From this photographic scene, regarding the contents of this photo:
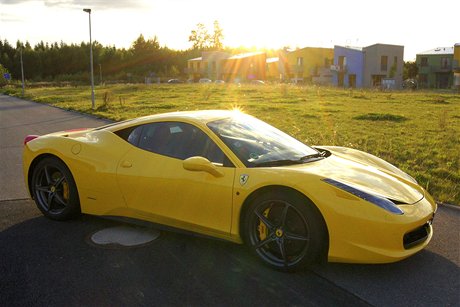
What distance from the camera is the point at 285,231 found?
12.2 feet

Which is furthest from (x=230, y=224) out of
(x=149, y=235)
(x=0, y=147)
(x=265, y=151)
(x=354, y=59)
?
(x=354, y=59)

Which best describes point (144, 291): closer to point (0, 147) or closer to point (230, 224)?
point (230, 224)

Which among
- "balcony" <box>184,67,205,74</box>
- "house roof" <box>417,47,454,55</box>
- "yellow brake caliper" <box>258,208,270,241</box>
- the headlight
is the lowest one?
"yellow brake caliper" <box>258,208,270,241</box>

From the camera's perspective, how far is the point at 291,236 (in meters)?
3.70

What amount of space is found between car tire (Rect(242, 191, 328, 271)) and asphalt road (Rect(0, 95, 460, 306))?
0.15 meters

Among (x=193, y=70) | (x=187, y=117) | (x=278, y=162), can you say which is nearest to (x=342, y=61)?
(x=193, y=70)

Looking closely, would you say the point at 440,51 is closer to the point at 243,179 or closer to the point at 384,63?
the point at 384,63

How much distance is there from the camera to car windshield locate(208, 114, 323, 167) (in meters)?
4.12

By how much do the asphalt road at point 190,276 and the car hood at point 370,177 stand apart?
0.61 m

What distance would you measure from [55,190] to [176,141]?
165 centimetres

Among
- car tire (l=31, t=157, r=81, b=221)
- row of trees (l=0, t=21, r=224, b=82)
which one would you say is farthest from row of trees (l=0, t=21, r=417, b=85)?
car tire (l=31, t=157, r=81, b=221)

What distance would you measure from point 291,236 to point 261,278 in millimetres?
421

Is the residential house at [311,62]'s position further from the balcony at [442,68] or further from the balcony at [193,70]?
the balcony at [193,70]

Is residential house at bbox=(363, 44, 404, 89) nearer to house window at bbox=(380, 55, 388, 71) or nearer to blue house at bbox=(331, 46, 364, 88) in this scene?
house window at bbox=(380, 55, 388, 71)
